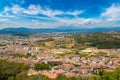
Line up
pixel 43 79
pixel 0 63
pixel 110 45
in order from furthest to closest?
pixel 110 45 → pixel 0 63 → pixel 43 79

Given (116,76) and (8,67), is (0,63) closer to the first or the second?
(8,67)

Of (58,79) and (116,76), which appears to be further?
(58,79)

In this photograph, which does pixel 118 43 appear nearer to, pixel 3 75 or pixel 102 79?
pixel 3 75

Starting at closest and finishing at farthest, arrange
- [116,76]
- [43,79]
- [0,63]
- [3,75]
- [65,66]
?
[116,76], [43,79], [3,75], [0,63], [65,66]

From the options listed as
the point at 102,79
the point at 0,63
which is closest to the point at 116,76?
the point at 102,79

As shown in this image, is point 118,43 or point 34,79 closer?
point 34,79

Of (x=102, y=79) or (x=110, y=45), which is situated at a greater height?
(x=102, y=79)

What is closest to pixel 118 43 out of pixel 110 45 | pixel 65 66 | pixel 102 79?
pixel 110 45

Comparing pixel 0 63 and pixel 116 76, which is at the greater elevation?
pixel 116 76

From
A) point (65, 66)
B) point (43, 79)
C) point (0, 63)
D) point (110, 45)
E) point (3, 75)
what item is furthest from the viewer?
point (110, 45)
